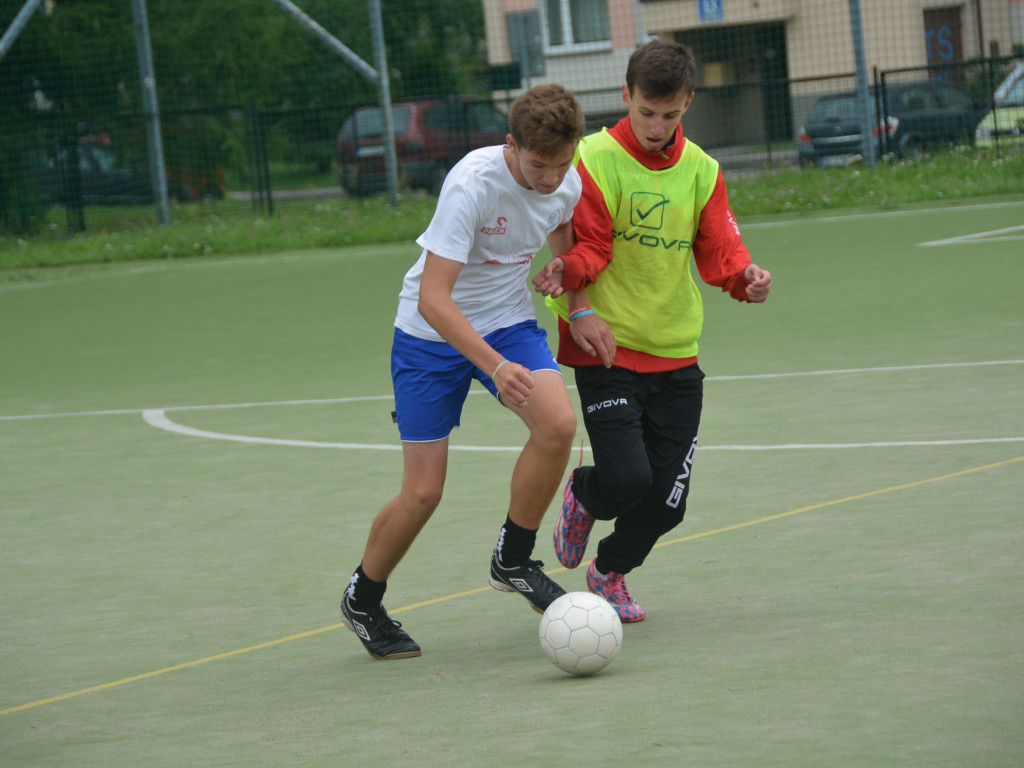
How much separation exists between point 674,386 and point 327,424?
4030 mm

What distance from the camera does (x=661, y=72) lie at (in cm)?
427

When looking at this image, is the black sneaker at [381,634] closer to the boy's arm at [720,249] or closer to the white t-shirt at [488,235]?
the white t-shirt at [488,235]

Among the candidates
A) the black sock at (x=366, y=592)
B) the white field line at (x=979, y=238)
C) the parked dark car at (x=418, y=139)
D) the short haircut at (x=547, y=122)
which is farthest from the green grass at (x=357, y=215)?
the short haircut at (x=547, y=122)

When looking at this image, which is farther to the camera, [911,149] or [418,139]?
[418,139]

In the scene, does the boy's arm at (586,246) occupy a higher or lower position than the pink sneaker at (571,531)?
higher

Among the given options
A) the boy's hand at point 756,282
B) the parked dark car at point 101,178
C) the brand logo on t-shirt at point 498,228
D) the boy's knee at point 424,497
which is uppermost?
the parked dark car at point 101,178

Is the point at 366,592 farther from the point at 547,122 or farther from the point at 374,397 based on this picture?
the point at 374,397

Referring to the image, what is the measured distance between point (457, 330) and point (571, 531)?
41.1 inches

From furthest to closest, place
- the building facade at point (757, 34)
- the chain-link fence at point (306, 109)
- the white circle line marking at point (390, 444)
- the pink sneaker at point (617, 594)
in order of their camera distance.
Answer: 1. the building facade at point (757, 34)
2. the chain-link fence at point (306, 109)
3. the white circle line marking at point (390, 444)
4. the pink sneaker at point (617, 594)

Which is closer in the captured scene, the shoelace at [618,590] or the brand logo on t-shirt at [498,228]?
the brand logo on t-shirt at [498,228]

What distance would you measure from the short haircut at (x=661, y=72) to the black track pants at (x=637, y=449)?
85 cm

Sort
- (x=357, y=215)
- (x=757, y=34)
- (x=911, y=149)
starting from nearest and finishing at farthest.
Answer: (x=911, y=149) → (x=357, y=215) → (x=757, y=34)

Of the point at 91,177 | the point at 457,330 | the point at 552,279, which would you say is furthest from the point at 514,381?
the point at 91,177

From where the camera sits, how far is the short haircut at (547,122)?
3.93m
